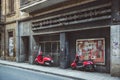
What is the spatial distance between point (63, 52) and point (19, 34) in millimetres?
7484

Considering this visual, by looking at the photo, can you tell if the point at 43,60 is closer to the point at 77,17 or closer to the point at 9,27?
the point at 77,17

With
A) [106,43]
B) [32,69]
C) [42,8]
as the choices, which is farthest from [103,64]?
[42,8]

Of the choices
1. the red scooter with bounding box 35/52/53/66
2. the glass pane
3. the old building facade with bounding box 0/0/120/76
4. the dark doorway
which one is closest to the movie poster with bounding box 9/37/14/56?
the old building facade with bounding box 0/0/120/76

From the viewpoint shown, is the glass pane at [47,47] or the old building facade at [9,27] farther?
the old building facade at [9,27]

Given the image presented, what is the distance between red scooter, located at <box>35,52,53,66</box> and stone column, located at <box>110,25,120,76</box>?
6.24 metres

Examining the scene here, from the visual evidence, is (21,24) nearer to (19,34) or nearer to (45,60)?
(19,34)

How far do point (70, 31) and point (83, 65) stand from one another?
8.75ft

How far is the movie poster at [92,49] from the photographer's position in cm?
1407

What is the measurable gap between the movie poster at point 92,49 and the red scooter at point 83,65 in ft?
1.43

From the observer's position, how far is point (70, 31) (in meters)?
15.7

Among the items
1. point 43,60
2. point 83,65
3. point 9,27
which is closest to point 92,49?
point 83,65

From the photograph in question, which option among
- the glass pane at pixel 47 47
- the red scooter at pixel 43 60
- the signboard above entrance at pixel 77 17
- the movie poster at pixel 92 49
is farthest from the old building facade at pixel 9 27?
the movie poster at pixel 92 49

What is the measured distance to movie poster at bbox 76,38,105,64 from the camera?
14070 millimetres

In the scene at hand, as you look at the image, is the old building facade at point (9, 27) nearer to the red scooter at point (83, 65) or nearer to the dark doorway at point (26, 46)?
the dark doorway at point (26, 46)
